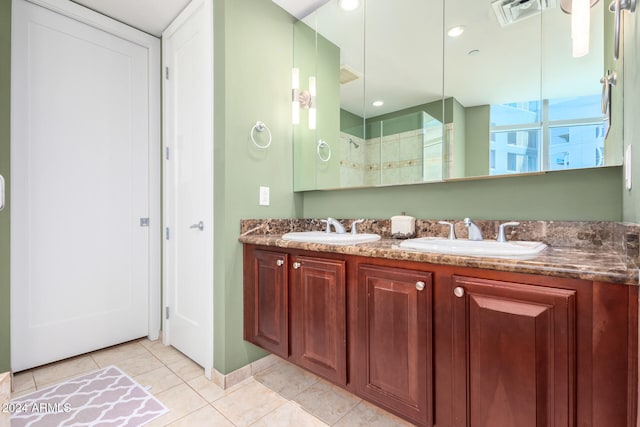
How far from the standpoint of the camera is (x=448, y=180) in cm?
156

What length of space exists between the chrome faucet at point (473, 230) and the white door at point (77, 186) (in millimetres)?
2219

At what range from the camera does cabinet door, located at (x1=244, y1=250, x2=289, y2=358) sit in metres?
1.59

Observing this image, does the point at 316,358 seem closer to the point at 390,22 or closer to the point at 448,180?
the point at 448,180

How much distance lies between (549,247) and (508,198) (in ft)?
0.91

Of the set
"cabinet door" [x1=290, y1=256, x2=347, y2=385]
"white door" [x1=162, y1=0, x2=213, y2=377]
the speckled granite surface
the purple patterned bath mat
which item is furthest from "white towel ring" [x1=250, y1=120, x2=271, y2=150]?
the purple patterned bath mat

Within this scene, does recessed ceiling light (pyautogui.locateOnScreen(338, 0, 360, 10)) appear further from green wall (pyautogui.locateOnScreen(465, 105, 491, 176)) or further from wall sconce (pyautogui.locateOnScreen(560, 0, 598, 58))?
wall sconce (pyautogui.locateOnScreen(560, 0, 598, 58))

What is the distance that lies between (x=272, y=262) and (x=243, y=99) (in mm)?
992

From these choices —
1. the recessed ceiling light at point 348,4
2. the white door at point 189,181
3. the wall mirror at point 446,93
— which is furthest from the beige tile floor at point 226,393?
the recessed ceiling light at point 348,4

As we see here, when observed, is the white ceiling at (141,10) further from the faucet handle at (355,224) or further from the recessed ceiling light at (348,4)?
the faucet handle at (355,224)

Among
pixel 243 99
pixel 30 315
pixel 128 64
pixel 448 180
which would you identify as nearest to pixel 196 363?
pixel 30 315

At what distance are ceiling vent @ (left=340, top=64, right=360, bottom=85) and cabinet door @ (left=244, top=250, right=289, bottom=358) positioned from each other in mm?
1216

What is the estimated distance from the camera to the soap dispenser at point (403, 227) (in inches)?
64.6

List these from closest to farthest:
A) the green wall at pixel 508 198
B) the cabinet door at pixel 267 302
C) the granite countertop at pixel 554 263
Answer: the granite countertop at pixel 554 263 < the green wall at pixel 508 198 < the cabinet door at pixel 267 302

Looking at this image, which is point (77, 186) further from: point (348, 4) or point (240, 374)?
point (348, 4)
